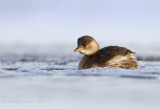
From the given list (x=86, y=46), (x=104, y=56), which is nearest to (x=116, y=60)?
(x=104, y=56)

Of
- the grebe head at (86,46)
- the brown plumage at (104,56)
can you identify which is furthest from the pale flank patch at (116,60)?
the grebe head at (86,46)

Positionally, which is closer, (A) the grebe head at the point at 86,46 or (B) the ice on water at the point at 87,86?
(B) the ice on water at the point at 87,86

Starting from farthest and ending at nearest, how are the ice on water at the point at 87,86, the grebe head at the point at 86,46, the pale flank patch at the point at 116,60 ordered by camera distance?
the grebe head at the point at 86,46 < the pale flank patch at the point at 116,60 < the ice on water at the point at 87,86

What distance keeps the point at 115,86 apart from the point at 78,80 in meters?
1.11

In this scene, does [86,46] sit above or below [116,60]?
above

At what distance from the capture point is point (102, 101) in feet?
21.0

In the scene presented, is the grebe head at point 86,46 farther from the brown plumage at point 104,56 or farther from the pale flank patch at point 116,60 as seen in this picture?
the pale flank patch at point 116,60

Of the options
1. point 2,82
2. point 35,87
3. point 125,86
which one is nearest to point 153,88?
point 125,86

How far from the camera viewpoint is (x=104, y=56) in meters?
11.0

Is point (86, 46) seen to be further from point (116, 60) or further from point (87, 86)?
point (87, 86)

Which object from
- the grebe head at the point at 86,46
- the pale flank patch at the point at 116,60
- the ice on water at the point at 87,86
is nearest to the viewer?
the ice on water at the point at 87,86

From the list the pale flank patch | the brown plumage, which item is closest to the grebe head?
the brown plumage

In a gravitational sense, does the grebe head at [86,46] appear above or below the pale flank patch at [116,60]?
above

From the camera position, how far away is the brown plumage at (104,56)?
10.9 meters
